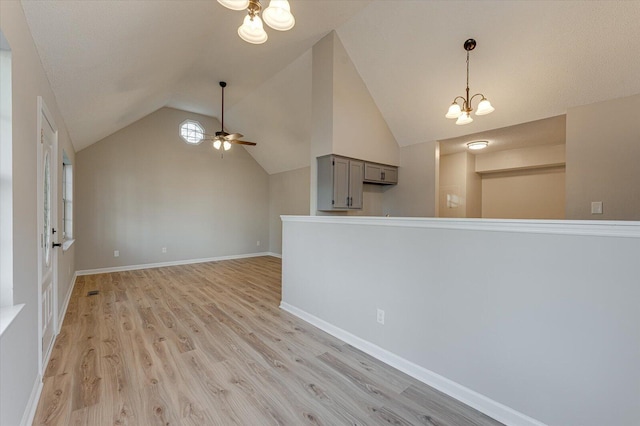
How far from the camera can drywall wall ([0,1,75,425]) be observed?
132cm

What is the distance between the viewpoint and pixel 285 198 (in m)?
7.45

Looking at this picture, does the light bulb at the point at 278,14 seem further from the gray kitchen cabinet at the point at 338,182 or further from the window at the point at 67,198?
the window at the point at 67,198

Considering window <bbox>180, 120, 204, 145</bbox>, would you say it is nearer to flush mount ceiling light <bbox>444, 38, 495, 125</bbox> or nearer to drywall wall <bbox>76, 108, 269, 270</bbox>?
drywall wall <bbox>76, 108, 269, 270</bbox>

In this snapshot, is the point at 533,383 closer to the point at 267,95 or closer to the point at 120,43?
the point at 120,43

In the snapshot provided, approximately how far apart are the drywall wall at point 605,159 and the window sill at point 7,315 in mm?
4984

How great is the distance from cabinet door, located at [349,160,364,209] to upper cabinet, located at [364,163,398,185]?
154mm

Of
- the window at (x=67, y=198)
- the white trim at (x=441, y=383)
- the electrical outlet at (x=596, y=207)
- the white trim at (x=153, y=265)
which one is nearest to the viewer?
the white trim at (x=441, y=383)

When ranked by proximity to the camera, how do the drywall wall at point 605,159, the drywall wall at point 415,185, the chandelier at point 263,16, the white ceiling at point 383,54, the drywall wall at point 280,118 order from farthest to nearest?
1. the drywall wall at point 280,118
2. the drywall wall at point 415,185
3. the drywall wall at point 605,159
4. the white ceiling at point 383,54
5. the chandelier at point 263,16

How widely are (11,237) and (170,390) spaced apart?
1.41 meters

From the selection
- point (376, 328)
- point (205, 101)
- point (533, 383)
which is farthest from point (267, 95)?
point (533, 383)

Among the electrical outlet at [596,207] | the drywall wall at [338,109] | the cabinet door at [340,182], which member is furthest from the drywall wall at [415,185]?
the electrical outlet at [596,207]

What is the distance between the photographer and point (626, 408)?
4.48 feet

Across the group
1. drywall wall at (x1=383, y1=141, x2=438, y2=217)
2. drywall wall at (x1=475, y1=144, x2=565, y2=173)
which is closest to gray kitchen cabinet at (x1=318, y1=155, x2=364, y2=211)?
drywall wall at (x1=383, y1=141, x2=438, y2=217)

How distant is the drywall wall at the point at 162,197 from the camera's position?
5.41 metres
